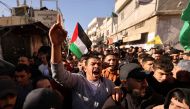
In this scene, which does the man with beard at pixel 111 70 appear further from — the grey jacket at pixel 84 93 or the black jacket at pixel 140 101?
the black jacket at pixel 140 101

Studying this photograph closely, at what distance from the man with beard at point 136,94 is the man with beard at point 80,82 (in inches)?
12.5

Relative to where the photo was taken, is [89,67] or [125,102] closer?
[125,102]

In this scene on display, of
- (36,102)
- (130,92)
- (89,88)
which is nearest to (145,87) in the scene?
(130,92)

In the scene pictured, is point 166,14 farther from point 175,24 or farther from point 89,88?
point 89,88

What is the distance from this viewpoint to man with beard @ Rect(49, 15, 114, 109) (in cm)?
Answer: 314

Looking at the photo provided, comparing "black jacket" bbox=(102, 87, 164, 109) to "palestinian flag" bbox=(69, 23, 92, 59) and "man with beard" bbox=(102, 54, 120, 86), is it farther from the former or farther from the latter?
"palestinian flag" bbox=(69, 23, 92, 59)

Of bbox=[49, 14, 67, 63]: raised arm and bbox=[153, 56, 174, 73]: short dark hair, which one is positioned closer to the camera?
bbox=[49, 14, 67, 63]: raised arm

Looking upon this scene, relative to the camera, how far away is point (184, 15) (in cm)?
525

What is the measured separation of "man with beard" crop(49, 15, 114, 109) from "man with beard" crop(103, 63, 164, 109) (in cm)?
32

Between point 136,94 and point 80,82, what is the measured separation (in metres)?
0.74

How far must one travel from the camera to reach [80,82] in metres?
3.46

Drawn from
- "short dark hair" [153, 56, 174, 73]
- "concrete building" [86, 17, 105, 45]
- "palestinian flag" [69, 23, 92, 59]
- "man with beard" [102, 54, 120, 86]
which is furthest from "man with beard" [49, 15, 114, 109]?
"concrete building" [86, 17, 105, 45]

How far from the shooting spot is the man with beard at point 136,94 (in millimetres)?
3129

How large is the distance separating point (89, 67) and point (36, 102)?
1973 millimetres
